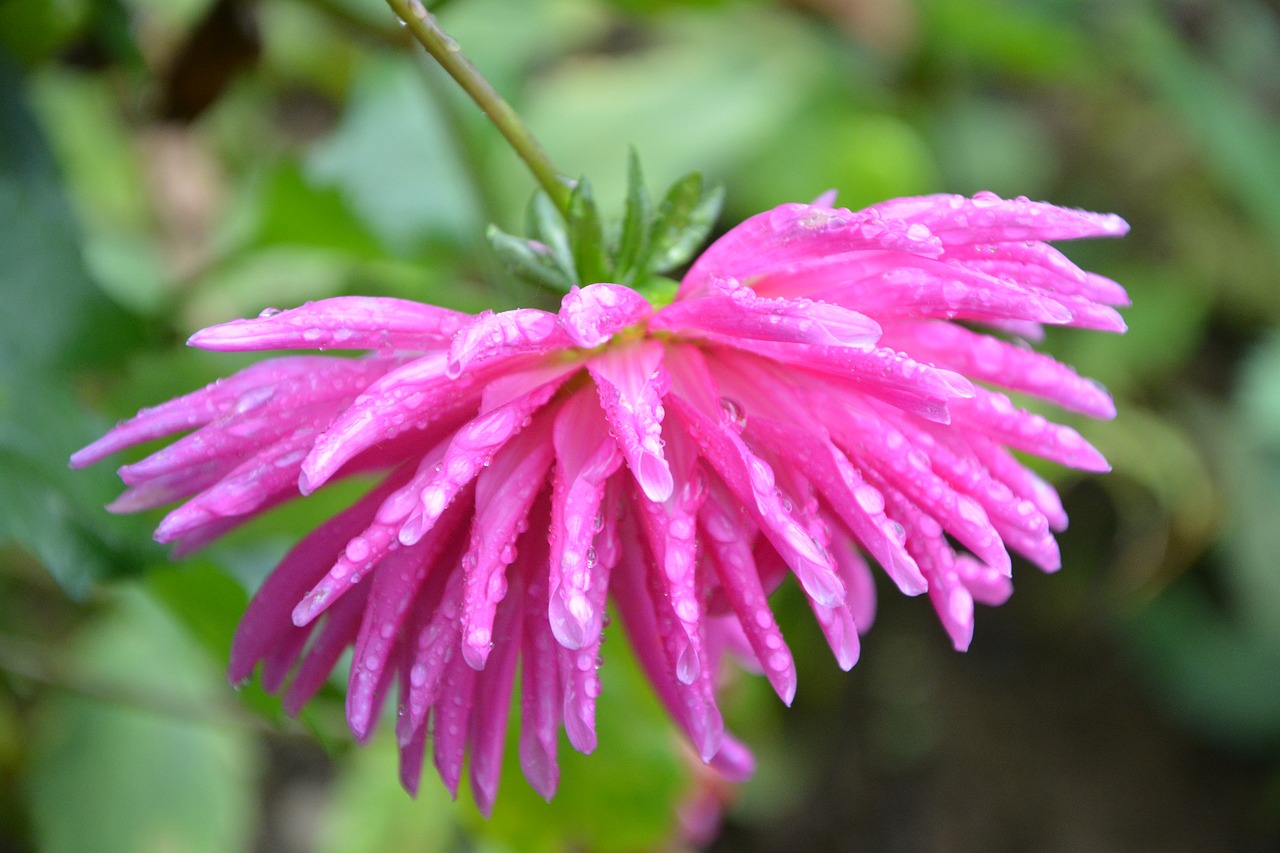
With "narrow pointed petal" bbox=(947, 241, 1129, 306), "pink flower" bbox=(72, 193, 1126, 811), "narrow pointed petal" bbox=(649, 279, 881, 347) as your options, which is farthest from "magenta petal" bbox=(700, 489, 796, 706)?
"narrow pointed petal" bbox=(947, 241, 1129, 306)

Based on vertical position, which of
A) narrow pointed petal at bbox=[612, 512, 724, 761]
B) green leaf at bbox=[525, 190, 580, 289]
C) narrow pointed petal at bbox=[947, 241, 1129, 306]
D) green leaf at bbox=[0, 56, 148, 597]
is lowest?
green leaf at bbox=[0, 56, 148, 597]

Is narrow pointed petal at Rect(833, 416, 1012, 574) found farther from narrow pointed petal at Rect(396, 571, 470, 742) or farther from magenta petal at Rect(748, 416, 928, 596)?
narrow pointed petal at Rect(396, 571, 470, 742)

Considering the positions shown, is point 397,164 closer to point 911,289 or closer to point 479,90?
point 479,90

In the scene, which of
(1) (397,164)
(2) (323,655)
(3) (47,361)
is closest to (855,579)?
(2) (323,655)

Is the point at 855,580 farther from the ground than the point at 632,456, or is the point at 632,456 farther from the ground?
the point at 632,456

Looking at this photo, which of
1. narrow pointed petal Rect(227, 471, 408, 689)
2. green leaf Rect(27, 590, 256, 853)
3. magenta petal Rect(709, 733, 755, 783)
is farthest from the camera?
green leaf Rect(27, 590, 256, 853)

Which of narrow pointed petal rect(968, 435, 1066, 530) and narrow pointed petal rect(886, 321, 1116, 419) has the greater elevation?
narrow pointed petal rect(886, 321, 1116, 419)
